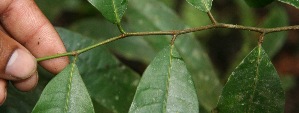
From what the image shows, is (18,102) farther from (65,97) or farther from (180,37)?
(180,37)

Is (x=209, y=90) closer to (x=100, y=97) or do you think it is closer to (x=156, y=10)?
(x=156, y=10)

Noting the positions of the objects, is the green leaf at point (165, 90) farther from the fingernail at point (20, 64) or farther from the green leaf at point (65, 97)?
the fingernail at point (20, 64)

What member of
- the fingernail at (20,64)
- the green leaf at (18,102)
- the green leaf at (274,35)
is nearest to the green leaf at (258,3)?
the fingernail at (20,64)

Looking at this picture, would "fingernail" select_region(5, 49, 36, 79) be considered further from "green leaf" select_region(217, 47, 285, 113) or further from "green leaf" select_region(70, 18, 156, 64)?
"green leaf" select_region(70, 18, 156, 64)

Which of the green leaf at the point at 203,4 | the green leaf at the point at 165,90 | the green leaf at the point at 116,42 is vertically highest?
the green leaf at the point at 203,4

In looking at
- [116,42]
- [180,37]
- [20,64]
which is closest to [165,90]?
[20,64]

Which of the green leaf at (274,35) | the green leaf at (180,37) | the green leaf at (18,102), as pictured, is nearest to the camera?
the green leaf at (18,102)

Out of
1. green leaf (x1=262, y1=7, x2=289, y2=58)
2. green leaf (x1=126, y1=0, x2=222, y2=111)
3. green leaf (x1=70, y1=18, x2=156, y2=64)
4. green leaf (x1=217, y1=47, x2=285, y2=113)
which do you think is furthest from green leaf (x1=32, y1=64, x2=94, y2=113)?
green leaf (x1=262, y1=7, x2=289, y2=58)

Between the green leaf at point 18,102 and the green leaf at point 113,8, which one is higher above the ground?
the green leaf at point 113,8
